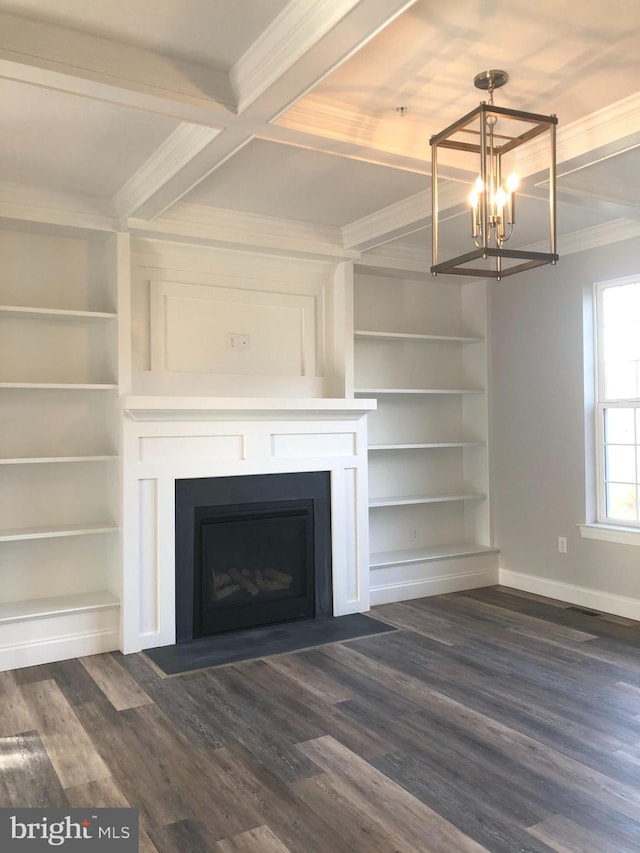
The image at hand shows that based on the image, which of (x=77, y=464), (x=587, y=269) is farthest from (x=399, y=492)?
(x=77, y=464)

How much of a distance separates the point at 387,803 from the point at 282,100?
2.65 m

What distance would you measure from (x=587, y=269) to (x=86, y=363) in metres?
3.55

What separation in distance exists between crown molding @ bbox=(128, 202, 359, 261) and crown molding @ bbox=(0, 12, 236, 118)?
1.54 metres

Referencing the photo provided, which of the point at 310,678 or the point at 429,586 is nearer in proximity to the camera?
the point at 310,678

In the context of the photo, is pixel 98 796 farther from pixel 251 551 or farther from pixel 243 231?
pixel 243 231

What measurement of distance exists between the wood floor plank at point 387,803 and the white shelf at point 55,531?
6.18ft

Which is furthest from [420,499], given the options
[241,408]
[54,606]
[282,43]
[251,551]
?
[282,43]

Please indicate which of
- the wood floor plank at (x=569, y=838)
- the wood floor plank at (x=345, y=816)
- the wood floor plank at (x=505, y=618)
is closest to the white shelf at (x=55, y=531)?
the wood floor plank at (x=345, y=816)

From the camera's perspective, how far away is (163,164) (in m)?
3.47

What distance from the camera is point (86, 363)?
451cm

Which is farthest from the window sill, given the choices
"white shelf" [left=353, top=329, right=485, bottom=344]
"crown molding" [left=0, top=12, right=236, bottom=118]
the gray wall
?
"crown molding" [left=0, top=12, right=236, bottom=118]

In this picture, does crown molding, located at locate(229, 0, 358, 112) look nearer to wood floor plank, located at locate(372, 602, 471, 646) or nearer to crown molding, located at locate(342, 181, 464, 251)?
crown molding, located at locate(342, 181, 464, 251)

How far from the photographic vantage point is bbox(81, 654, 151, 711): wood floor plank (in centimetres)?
349

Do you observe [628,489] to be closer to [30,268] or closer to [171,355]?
[171,355]
